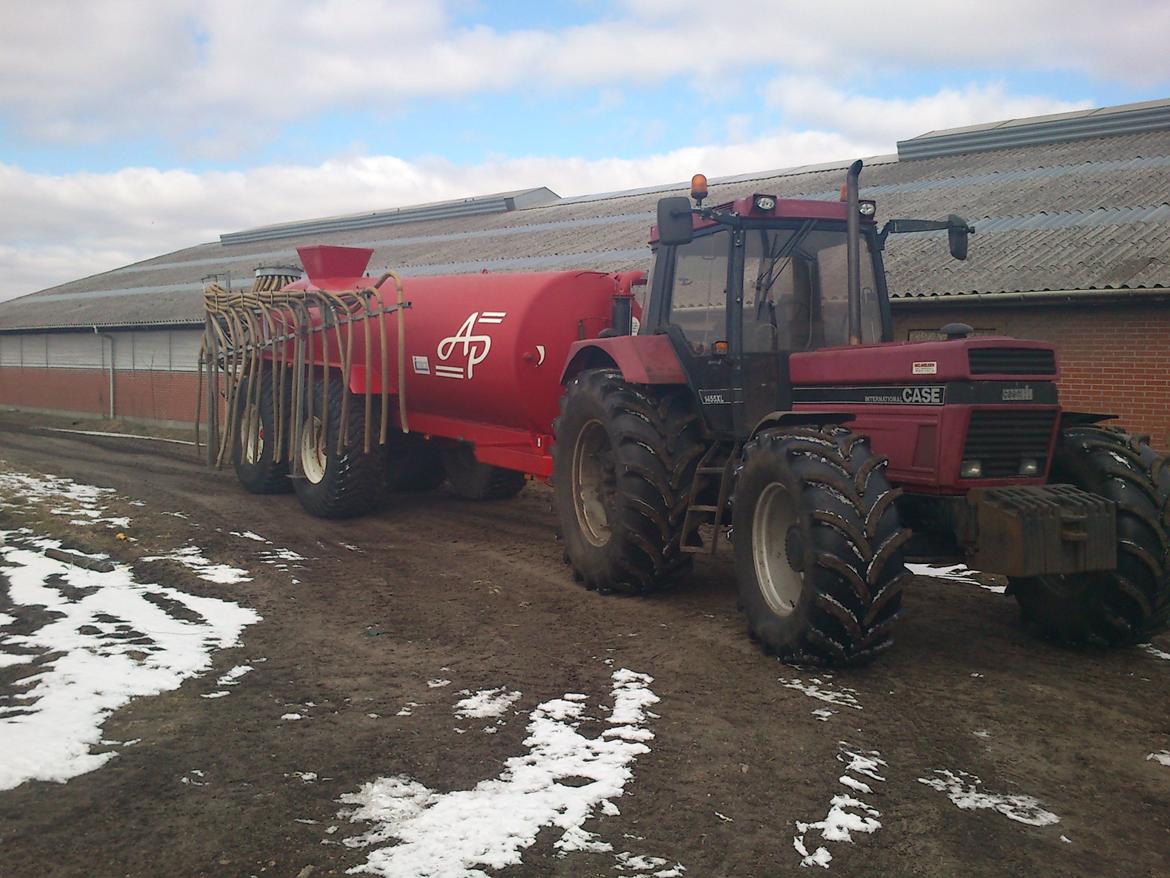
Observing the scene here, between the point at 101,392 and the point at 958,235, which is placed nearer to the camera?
the point at 958,235

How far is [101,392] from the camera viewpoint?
26.3 m

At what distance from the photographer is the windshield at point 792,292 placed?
6.55 metres

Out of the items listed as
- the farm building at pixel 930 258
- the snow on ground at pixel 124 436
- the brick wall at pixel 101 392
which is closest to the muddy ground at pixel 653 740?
the farm building at pixel 930 258

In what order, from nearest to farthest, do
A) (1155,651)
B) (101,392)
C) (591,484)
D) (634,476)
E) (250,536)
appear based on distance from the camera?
(1155,651)
(634,476)
(591,484)
(250,536)
(101,392)

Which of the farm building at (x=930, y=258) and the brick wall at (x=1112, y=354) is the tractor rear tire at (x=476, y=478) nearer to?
the brick wall at (x=1112, y=354)

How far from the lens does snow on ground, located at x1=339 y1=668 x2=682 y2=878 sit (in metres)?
3.42

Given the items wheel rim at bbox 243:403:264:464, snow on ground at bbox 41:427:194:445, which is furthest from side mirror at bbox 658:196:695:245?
snow on ground at bbox 41:427:194:445

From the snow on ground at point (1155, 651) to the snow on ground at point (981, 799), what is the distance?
7.67 ft

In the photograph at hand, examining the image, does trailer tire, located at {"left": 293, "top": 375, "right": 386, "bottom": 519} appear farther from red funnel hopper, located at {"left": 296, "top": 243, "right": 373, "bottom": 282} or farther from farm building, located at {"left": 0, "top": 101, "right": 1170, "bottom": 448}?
farm building, located at {"left": 0, "top": 101, "right": 1170, "bottom": 448}

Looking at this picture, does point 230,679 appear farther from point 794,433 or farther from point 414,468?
point 414,468

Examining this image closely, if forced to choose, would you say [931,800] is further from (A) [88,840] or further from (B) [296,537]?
(B) [296,537]

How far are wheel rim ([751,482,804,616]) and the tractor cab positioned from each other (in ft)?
2.83

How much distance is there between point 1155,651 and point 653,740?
3.26m

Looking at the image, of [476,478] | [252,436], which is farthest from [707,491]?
[252,436]
